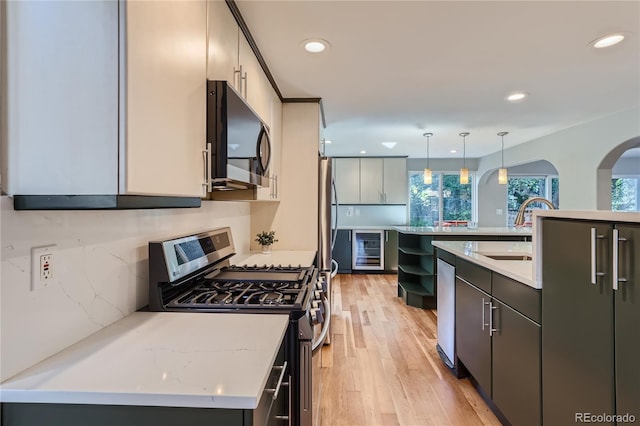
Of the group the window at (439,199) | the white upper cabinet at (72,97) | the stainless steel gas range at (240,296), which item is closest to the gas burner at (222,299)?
the stainless steel gas range at (240,296)

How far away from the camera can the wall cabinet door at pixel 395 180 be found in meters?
6.36

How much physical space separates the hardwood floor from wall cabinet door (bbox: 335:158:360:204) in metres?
2.93

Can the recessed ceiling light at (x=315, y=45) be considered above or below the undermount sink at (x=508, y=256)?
above

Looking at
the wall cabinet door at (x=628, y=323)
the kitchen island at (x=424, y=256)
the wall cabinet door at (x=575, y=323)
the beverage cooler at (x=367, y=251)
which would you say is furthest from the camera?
the beverage cooler at (x=367, y=251)

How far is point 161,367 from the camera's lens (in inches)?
32.5

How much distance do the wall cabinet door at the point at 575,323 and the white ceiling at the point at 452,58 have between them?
111 cm

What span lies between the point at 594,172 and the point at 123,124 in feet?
15.1

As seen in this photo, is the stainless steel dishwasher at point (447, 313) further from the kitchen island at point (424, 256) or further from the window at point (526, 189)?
the window at point (526, 189)

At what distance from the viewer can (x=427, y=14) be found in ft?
5.43

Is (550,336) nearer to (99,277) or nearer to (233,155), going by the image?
(233,155)

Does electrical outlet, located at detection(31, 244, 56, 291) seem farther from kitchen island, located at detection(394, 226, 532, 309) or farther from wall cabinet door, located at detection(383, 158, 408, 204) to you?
wall cabinet door, located at detection(383, 158, 408, 204)

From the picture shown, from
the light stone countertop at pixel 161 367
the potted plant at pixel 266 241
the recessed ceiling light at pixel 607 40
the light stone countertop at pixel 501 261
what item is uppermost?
the recessed ceiling light at pixel 607 40

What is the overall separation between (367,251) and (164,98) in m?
5.48

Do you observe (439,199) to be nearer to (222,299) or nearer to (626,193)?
(626,193)
